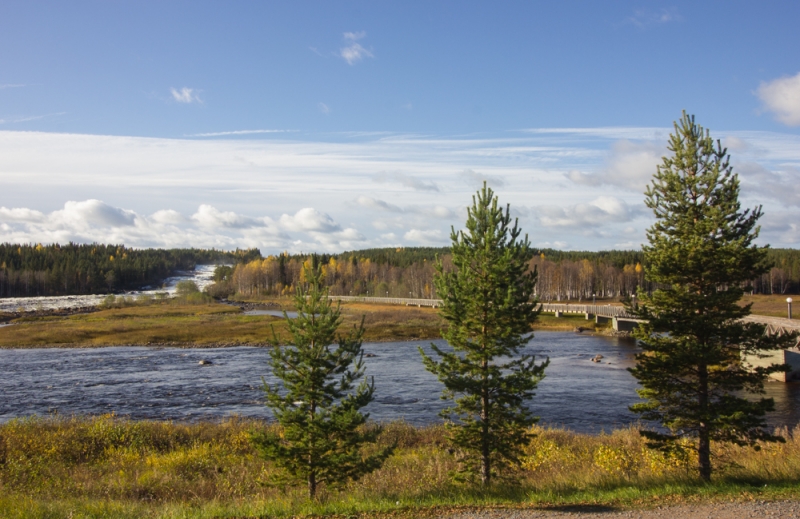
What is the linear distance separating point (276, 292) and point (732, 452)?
165 metres

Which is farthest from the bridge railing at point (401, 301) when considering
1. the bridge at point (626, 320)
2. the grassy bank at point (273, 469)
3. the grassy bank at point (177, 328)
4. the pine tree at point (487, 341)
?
the pine tree at point (487, 341)

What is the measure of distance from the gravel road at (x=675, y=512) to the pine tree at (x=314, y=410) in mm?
4612

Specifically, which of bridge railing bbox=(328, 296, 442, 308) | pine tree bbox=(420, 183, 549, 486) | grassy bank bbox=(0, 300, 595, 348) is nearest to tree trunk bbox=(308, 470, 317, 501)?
pine tree bbox=(420, 183, 549, 486)

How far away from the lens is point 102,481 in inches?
Result: 721

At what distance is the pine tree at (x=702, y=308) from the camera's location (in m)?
15.6

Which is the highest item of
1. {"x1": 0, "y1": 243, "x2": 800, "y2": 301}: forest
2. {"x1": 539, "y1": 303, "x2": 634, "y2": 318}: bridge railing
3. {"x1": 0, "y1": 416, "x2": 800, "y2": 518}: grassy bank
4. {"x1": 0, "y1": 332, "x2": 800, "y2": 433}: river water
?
{"x1": 0, "y1": 243, "x2": 800, "y2": 301}: forest

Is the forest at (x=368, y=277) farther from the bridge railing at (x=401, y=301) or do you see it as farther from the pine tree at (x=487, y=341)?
the pine tree at (x=487, y=341)

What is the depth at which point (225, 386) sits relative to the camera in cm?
3959

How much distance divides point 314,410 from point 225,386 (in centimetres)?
2568

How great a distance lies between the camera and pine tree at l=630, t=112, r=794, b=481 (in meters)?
15.6

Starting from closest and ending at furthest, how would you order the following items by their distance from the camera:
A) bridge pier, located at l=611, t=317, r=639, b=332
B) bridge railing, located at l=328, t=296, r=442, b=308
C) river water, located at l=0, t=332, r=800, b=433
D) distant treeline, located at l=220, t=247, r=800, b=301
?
river water, located at l=0, t=332, r=800, b=433 → bridge pier, located at l=611, t=317, r=639, b=332 → bridge railing, located at l=328, t=296, r=442, b=308 → distant treeline, located at l=220, t=247, r=800, b=301

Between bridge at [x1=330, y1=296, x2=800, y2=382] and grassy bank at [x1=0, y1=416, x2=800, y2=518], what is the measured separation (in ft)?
14.6

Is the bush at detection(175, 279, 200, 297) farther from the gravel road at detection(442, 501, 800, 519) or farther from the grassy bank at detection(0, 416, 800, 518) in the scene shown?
the gravel road at detection(442, 501, 800, 519)

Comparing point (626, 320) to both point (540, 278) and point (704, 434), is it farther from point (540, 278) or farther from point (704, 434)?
point (704, 434)
